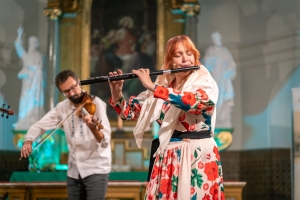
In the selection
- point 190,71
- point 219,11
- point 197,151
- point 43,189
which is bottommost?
point 43,189

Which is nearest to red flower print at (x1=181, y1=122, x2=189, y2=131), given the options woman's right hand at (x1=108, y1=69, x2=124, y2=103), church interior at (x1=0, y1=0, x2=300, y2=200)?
woman's right hand at (x1=108, y1=69, x2=124, y2=103)

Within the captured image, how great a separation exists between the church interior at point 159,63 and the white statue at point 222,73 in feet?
0.05

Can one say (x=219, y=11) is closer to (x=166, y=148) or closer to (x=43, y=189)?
(x=43, y=189)

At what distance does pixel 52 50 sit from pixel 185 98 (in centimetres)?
591

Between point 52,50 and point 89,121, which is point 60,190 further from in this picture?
point 52,50

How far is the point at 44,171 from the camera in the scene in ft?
24.4

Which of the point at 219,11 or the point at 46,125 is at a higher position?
the point at 219,11

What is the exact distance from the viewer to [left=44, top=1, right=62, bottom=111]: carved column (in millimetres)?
8336

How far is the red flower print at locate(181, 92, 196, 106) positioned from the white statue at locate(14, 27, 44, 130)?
5.76 metres

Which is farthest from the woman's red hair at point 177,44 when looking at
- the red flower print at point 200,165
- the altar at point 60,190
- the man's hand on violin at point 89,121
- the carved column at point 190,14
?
the carved column at point 190,14

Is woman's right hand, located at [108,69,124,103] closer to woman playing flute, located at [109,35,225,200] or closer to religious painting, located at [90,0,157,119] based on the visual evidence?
woman playing flute, located at [109,35,225,200]

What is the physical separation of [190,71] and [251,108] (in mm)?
5524

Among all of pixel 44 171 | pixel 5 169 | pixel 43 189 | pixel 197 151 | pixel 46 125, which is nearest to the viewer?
pixel 197 151

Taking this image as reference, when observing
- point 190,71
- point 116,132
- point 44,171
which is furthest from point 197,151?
point 116,132
